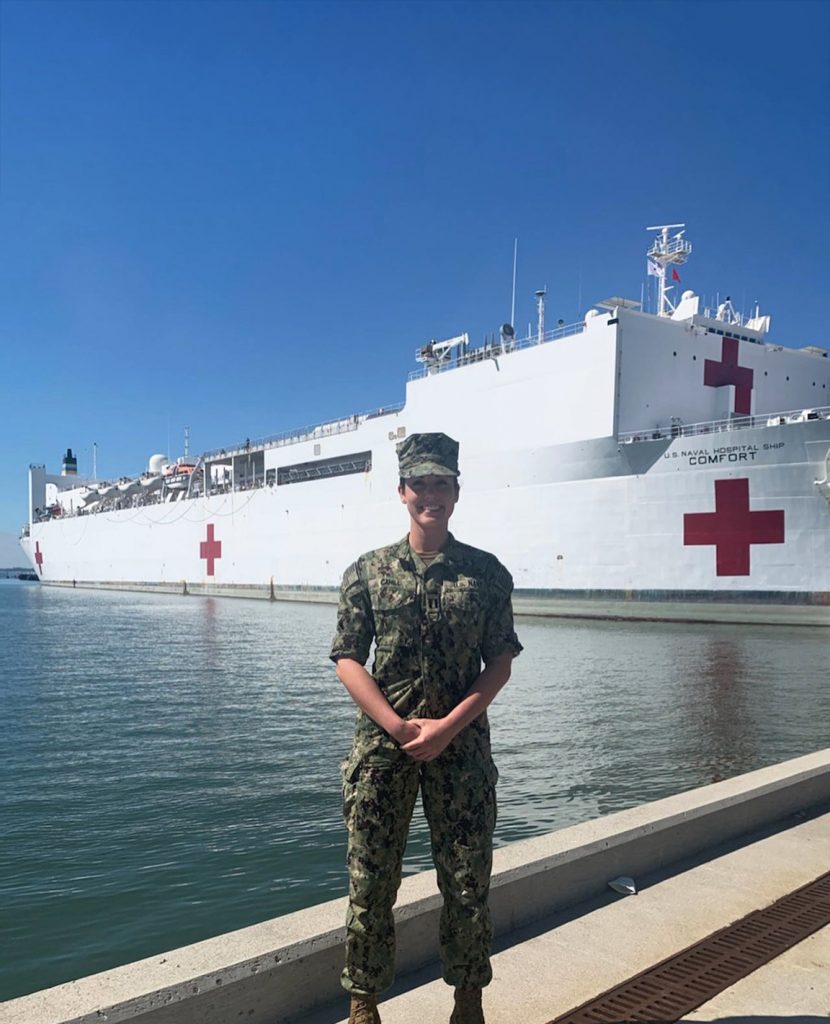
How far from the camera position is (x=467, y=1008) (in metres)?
1.55

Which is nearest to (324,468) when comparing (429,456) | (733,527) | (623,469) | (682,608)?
(623,469)

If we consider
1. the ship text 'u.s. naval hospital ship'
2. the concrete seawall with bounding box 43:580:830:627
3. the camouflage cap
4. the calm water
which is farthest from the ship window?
the camouflage cap

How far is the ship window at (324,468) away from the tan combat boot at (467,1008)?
2108 centimetres

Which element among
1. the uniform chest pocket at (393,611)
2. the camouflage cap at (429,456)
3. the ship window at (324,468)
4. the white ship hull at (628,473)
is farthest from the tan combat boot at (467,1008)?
the ship window at (324,468)

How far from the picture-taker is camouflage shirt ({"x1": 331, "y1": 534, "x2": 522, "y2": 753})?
1.65 m

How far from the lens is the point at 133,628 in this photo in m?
16.7

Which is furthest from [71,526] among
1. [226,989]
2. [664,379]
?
[226,989]

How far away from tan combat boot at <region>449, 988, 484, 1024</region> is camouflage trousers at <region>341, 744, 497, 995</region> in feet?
0.06

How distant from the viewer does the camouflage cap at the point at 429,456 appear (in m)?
1.74

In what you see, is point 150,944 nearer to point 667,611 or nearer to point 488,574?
point 488,574

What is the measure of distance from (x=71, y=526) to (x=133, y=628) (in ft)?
87.4

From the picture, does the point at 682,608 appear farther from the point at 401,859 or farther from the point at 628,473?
the point at 401,859

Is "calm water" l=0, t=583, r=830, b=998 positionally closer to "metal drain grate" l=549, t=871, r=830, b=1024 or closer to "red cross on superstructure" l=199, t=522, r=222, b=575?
"metal drain grate" l=549, t=871, r=830, b=1024

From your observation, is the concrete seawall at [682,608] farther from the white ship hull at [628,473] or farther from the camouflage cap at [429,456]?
the camouflage cap at [429,456]
